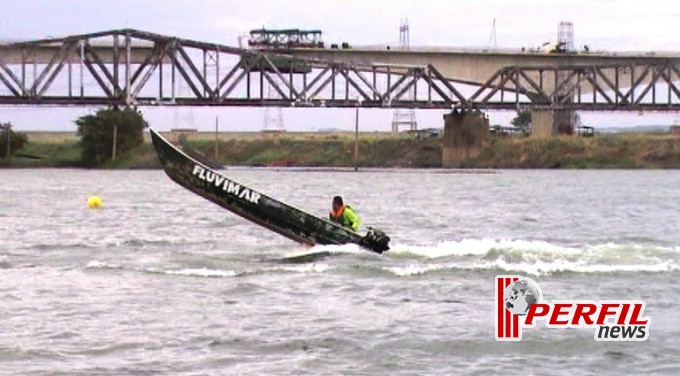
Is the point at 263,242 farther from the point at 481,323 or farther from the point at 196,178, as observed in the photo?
the point at 481,323

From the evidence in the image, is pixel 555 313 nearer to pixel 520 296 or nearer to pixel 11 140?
pixel 520 296

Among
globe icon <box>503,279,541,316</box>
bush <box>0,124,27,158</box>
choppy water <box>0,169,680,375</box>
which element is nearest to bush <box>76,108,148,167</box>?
bush <box>0,124,27,158</box>

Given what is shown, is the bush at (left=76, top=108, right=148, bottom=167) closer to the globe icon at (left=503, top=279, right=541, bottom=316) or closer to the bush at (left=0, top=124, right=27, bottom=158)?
the bush at (left=0, top=124, right=27, bottom=158)

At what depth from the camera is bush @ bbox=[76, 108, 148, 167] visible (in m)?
158

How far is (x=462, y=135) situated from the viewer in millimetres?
164750

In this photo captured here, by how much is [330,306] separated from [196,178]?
1239 centimetres

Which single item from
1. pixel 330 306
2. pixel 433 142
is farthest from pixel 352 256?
pixel 433 142

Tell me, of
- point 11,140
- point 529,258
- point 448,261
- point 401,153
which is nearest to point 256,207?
point 448,261

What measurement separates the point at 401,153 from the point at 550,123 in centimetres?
1731

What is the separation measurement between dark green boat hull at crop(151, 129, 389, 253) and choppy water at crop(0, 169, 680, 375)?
42 centimetres

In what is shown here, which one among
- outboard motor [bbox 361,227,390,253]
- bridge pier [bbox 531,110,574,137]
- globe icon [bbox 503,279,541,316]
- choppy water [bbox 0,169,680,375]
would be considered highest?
bridge pier [bbox 531,110,574,137]

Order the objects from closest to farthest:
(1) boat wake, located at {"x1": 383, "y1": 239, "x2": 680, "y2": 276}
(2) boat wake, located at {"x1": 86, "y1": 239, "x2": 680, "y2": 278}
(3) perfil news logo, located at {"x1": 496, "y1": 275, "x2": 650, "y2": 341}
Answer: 1. (3) perfil news logo, located at {"x1": 496, "y1": 275, "x2": 650, "y2": 341}
2. (2) boat wake, located at {"x1": 86, "y1": 239, "x2": 680, "y2": 278}
3. (1) boat wake, located at {"x1": 383, "y1": 239, "x2": 680, "y2": 276}

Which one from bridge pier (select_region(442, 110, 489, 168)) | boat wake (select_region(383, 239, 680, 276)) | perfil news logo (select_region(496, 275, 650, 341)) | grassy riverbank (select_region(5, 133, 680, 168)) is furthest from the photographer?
bridge pier (select_region(442, 110, 489, 168))

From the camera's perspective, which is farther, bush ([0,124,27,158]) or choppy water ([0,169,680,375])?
bush ([0,124,27,158])
